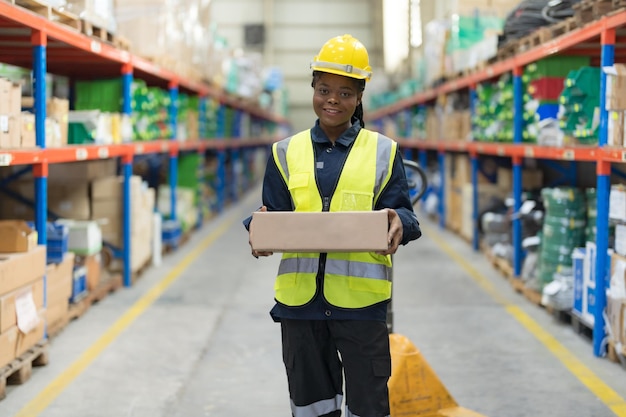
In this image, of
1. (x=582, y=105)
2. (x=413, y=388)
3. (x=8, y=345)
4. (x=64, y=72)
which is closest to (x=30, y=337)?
(x=8, y=345)

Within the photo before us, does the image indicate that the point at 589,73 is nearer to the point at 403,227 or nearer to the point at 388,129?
the point at 403,227

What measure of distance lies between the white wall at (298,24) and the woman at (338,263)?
2642cm

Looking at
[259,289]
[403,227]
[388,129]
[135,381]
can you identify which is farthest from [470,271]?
[388,129]

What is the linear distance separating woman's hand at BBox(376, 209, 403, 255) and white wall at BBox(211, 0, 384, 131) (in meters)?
26.7

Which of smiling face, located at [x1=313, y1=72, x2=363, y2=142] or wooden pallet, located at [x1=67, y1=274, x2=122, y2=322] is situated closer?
smiling face, located at [x1=313, y1=72, x2=363, y2=142]

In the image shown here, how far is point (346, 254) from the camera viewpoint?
2.93 meters

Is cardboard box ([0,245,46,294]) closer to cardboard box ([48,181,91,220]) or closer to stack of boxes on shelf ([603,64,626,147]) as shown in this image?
cardboard box ([48,181,91,220])

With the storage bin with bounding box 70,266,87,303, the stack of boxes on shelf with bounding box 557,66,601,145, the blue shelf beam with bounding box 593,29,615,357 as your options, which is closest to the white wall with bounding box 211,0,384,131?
the storage bin with bounding box 70,266,87,303

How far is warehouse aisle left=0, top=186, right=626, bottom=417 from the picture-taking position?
457 cm

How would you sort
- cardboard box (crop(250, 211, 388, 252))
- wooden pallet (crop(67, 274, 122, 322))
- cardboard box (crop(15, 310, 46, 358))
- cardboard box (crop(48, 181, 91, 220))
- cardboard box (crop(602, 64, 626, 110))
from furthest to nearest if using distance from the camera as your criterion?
cardboard box (crop(48, 181, 91, 220)), wooden pallet (crop(67, 274, 122, 322)), cardboard box (crop(602, 64, 626, 110)), cardboard box (crop(15, 310, 46, 358)), cardboard box (crop(250, 211, 388, 252))

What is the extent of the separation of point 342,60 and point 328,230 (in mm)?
626

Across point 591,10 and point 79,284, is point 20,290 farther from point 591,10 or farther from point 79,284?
point 591,10

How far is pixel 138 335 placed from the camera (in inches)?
246

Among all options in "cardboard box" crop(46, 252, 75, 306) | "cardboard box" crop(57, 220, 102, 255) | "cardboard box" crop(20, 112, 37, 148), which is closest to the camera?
"cardboard box" crop(20, 112, 37, 148)
